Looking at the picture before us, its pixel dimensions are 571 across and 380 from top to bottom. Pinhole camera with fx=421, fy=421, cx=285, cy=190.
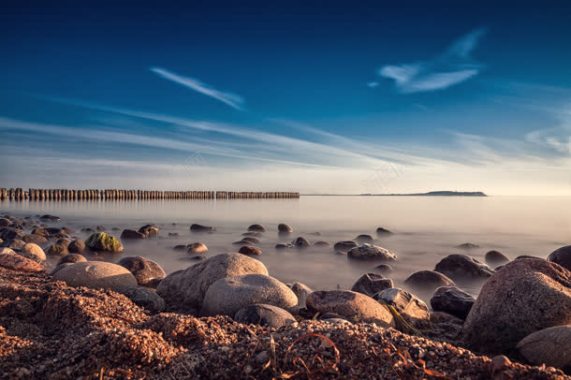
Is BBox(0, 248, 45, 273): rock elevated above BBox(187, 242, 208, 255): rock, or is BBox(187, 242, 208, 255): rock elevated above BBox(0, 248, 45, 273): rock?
BBox(0, 248, 45, 273): rock

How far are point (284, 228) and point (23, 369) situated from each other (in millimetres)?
18888

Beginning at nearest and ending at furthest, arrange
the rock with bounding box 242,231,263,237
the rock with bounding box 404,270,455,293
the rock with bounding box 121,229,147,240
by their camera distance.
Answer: the rock with bounding box 404,270,455,293 < the rock with bounding box 121,229,147,240 < the rock with bounding box 242,231,263,237

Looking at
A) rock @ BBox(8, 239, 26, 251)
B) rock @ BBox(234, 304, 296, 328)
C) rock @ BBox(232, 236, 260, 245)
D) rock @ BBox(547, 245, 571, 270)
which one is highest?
rock @ BBox(547, 245, 571, 270)

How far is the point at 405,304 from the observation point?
22.3ft

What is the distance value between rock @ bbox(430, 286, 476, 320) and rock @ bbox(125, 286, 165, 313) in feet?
15.5

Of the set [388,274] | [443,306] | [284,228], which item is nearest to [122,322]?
[443,306]

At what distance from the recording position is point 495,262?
1411 centimetres

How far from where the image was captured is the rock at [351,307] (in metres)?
5.93

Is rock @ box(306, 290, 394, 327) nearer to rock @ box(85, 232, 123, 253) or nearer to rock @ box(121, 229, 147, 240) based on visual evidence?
rock @ box(85, 232, 123, 253)

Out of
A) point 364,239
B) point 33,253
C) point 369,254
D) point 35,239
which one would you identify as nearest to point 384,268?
point 369,254

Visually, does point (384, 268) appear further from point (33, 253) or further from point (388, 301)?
point (33, 253)

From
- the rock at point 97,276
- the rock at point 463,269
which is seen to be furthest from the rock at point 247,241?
the rock at point 97,276

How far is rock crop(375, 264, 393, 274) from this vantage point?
1165 centimetres

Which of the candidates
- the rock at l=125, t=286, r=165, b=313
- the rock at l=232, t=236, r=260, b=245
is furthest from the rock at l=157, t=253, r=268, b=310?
the rock at l=232, t=236, r=260, b=245
